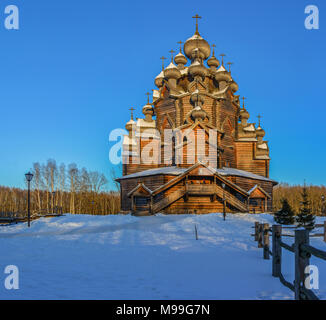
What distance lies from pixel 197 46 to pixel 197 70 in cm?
520

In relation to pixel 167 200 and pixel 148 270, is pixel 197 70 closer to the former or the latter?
pixel 167 200

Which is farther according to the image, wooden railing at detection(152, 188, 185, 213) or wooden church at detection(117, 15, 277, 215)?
wooden church at detection(117, 15, 277, 215)

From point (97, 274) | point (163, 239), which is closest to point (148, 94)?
point (163, 239)

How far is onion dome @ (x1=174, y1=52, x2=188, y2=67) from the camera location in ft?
137

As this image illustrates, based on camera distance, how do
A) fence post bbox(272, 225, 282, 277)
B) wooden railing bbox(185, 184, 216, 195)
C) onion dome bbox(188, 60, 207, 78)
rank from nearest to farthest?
fence post bbox(272, 225, 282, 277)
wooden railing bbox(185, 184, 216, 195)
onion dome bbox(188, 60, 207, 78)

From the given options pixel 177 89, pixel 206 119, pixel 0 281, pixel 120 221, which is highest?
pixel 177 89

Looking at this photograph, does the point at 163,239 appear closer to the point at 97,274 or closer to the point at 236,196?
the point at 97,274

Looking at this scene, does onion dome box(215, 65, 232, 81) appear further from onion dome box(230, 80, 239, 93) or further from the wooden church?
onion dome box(230, 80, 239, 93)

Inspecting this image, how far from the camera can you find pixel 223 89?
128 ft

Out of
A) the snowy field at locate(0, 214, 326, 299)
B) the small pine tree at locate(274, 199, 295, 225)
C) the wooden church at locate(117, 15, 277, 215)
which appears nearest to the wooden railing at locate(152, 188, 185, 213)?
the wooden church at locate(117, 15, 277, 215)

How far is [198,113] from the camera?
111 feet

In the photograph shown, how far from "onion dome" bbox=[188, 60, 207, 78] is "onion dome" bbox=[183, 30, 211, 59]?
3.75 metres

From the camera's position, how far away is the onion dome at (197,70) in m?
37.0
